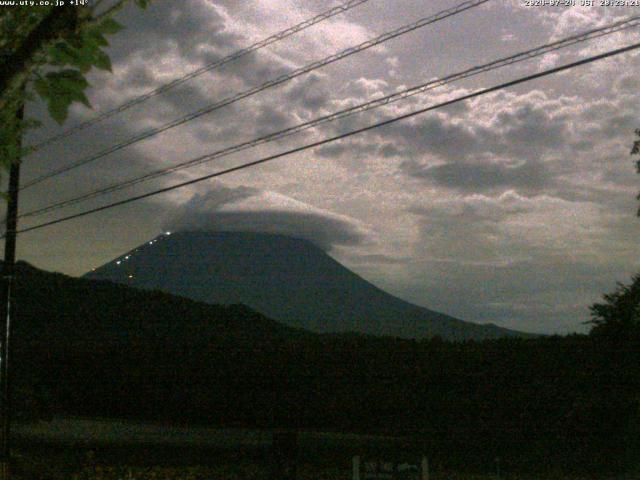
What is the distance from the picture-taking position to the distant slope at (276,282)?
116 metres

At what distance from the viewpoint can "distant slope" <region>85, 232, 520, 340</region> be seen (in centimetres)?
11556

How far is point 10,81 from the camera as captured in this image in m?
3.76

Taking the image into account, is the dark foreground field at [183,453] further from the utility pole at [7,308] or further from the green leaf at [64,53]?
the green leaf at [64,53]

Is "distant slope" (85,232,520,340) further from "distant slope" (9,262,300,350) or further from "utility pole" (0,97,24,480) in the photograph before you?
"utility pole" (0,97,24,480)

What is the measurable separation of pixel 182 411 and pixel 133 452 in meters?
9.14

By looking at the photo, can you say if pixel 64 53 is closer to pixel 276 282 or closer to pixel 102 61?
pixel 102 61

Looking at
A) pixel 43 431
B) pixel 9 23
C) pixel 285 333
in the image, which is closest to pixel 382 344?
pixel 43 431

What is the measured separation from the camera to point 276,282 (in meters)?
150

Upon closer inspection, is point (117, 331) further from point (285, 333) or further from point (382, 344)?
point (382, 344)

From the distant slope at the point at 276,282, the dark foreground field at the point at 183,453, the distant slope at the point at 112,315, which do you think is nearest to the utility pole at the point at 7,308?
the dark foreground field at the point at 183,453

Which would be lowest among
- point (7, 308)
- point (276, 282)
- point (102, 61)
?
point (7, 308)

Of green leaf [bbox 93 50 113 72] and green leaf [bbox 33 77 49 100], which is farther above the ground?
green leaf [bbox 93 50 113 72]

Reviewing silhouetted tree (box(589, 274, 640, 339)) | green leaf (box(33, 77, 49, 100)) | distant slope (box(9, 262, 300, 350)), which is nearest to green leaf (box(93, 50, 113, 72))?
green leaf (box(33, 77, 49, 100))

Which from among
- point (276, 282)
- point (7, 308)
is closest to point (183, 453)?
point (7, 308)
